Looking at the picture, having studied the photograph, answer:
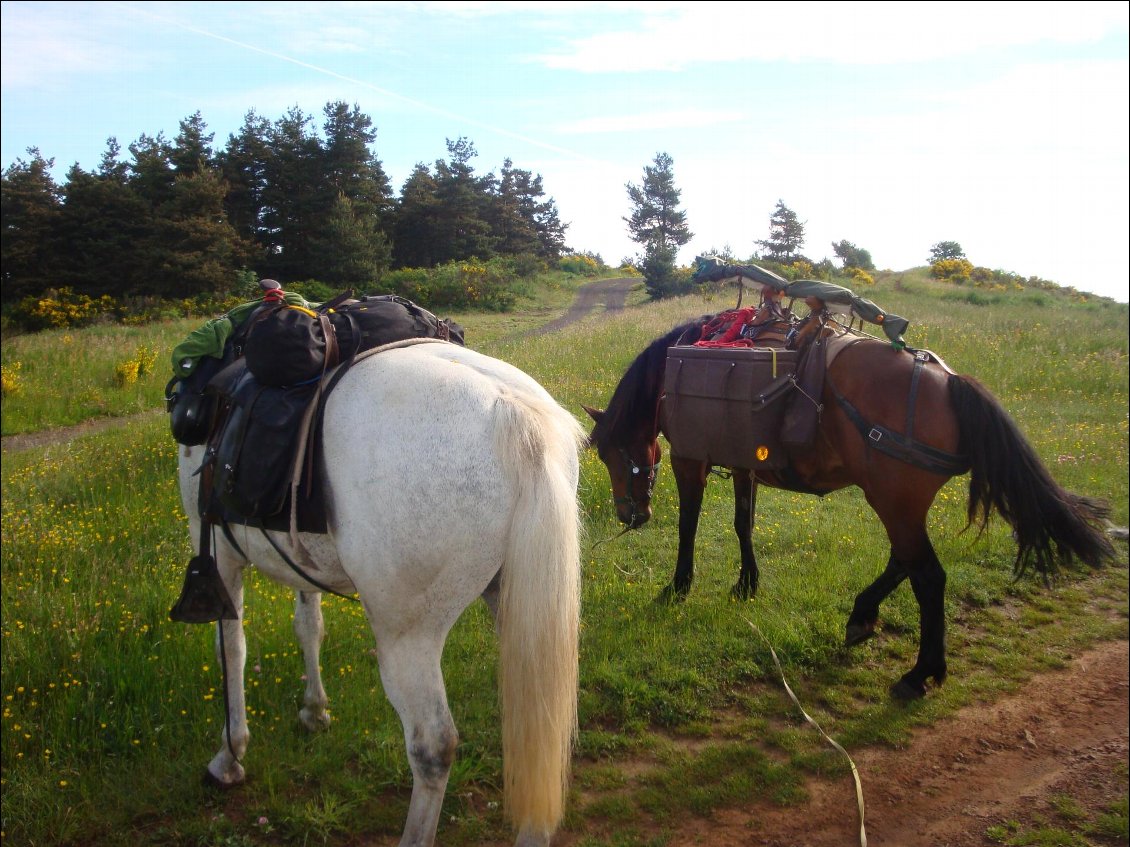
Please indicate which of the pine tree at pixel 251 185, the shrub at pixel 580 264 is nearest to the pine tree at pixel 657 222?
the shrub at pixel 580 264

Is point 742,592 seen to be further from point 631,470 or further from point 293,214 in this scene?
point 293,214

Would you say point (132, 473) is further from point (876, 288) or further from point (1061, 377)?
point (876, 288)

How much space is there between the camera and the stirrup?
285 cm

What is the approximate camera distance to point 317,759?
3.12m

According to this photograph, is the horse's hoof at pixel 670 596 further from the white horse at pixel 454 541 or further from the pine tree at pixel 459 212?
the pine tree at pixel 459 212

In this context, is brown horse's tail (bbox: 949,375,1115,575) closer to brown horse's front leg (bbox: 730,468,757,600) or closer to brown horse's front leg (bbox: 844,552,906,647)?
brown horse's front leg (bbox: 844,552,906,647)

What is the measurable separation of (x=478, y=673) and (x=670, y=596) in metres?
1.51

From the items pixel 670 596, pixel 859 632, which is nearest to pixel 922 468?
pixel 859 632

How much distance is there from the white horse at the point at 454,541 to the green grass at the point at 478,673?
2.50 feet

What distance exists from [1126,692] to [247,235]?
8.20 metres

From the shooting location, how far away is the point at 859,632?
4230mm

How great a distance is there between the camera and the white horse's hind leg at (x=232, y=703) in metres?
3.00

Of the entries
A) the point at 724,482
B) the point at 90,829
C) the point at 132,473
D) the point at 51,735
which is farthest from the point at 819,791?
the point at 132,473

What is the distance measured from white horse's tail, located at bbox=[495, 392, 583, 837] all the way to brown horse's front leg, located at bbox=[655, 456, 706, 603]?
8.27 feet
